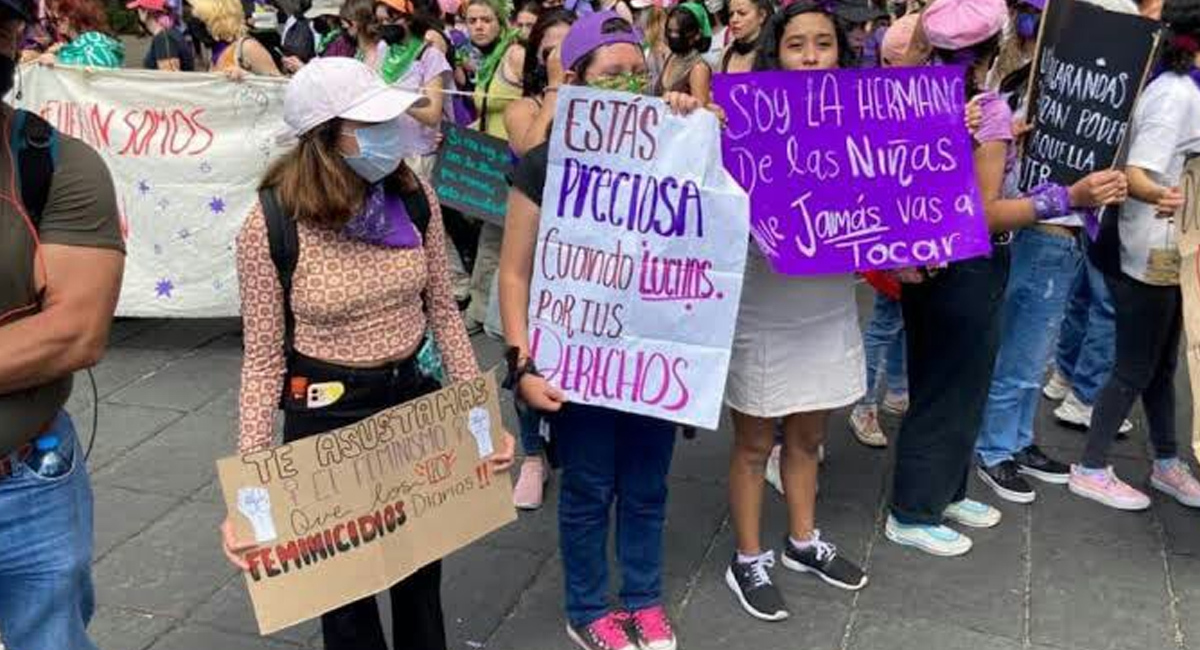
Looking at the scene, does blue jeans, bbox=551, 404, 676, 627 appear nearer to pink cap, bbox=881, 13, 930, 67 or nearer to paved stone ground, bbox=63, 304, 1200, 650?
paved stone ground, bbox=63, 304, 1200, 650

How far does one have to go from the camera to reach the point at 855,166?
3082mm

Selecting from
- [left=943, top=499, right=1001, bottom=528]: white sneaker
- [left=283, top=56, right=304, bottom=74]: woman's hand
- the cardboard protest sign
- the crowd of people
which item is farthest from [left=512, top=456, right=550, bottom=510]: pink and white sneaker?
[left=283, top=56, right=304, bottom=74]: woman's hand

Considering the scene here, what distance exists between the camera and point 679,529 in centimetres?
399

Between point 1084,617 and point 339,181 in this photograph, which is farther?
point 1084,617

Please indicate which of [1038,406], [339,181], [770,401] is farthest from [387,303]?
[1038,406]

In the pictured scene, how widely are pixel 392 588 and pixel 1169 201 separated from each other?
253 centimetres

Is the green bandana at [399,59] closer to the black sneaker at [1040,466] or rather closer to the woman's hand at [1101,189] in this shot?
the black sneaker at [1040,466]

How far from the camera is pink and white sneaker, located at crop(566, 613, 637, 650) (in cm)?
323

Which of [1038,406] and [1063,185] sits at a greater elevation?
[1063,185]

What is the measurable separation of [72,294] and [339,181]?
0.64 metres

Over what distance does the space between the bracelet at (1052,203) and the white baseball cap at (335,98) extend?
1.81 m

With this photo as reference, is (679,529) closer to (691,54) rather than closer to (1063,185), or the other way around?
(1063,185)

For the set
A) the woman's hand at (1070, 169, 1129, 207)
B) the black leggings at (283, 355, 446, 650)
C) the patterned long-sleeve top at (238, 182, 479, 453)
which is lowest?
the black leggings at (283, 355, 446, 650)

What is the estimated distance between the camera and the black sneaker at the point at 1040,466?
4320mm
